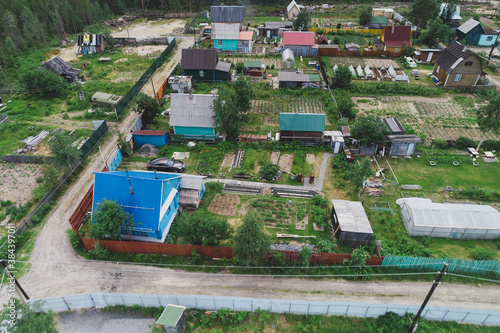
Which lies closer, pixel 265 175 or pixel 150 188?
pixel 150 188

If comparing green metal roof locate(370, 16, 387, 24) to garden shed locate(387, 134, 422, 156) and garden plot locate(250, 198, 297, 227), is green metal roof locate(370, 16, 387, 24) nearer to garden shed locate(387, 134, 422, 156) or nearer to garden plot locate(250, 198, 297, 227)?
garden shed locate(387, 134, 422, 156)

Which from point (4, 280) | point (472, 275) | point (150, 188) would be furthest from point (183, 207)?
point (472, 275)

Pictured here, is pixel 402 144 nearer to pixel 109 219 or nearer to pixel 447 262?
pixel 447 262

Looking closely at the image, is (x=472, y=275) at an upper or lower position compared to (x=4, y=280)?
upper

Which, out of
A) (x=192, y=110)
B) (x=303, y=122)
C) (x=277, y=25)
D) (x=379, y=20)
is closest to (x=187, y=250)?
(x=192, y=110)

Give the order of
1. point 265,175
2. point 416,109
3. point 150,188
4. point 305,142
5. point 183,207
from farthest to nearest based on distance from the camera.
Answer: point 416,109
point 305,142
point 265,175
point 183,207
point 150,188

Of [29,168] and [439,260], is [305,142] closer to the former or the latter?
[439,260]

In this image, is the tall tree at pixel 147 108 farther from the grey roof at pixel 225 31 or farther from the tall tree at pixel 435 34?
the tall tree at pixel 435 34

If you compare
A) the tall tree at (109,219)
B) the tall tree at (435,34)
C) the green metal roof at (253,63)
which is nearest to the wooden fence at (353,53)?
the tall tree at (435,34)
